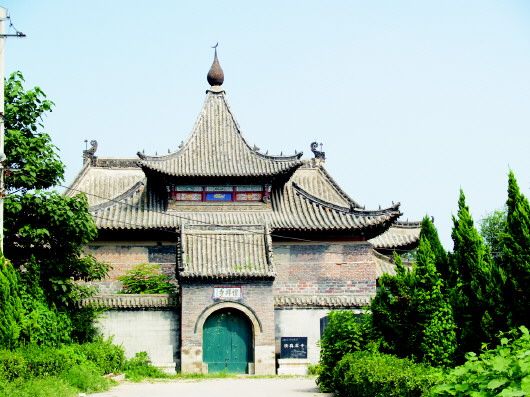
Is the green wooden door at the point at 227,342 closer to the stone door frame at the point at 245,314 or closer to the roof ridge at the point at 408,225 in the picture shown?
the stone door frame at the point at 245,314

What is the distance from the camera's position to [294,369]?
2194 centimetres

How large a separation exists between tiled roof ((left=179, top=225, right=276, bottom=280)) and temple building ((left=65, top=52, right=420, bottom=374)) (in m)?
0.04

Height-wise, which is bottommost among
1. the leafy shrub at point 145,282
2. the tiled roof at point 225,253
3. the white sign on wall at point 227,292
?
the white sign on wall at point 227,292

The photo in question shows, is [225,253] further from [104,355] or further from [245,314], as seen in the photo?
[104,355]

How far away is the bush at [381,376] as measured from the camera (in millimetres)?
10195

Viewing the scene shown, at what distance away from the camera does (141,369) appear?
2061 cm

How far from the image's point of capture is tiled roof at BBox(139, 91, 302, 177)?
1051 inches

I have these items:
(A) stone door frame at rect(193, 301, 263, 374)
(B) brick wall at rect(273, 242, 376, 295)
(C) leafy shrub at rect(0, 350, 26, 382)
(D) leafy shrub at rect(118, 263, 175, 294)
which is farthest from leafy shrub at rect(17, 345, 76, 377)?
(B) brick wall at rect(273, 242, 376, 295)

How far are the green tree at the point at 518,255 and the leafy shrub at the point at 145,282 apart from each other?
13.7 m

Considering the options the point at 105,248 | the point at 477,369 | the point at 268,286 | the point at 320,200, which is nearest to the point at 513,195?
the point at 477,369

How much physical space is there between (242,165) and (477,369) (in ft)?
69.8

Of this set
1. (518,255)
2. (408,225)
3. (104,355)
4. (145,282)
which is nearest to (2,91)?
(104,355)

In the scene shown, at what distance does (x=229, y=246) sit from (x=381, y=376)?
41.3ft

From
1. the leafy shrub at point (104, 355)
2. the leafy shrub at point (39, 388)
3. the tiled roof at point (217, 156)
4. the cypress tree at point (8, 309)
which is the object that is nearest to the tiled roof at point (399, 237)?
the tiled roof at point (217, 156)
